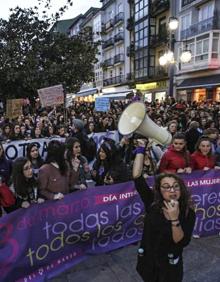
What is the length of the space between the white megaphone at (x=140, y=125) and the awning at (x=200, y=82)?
20916mm

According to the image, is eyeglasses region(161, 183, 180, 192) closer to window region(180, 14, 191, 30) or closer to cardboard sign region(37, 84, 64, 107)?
cardboard sign region(37, 84, 64, 107)

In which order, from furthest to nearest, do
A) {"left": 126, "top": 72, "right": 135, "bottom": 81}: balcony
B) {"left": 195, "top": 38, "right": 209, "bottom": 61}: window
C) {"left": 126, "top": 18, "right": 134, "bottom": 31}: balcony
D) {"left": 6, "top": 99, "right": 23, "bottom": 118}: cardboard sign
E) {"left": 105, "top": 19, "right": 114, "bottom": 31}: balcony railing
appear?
{"left": 105, "top": 19, "right": 114, "bottom": 31}: balcony railing, {"left": 126, "top": 72, "right": 135, "bottom": 81}: balcony, {"left": 126, "top": 18, "right": 134, "bottom": 31}: balcony, {"left": 195, "top": 38, "right": 209, "bottom": 61}: window, {"left": 6, "top": 99, "right": 23, "bottom": 118}: cardboard sign

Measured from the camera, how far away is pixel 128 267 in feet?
12.6

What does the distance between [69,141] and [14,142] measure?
2.52 m

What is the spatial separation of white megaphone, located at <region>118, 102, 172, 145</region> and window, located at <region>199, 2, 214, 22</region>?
2426cm

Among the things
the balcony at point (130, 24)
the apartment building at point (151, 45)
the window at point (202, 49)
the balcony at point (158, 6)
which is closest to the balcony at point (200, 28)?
the window at point (202, 49)

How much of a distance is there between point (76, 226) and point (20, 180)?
2.52 ft

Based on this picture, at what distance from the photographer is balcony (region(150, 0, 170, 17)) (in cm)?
3231

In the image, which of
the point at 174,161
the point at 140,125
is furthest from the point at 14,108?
the point at 140,125

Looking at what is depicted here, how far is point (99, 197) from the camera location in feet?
12.4

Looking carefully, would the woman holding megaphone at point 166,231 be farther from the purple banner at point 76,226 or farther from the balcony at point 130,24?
the balcony at point 130,24

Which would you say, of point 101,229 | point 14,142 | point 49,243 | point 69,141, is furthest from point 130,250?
point 14,142

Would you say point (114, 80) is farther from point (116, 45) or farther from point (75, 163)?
point (75, 163)

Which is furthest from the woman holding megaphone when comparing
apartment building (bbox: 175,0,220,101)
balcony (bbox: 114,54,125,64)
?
balcony (bbox: 114,54,125,64)
